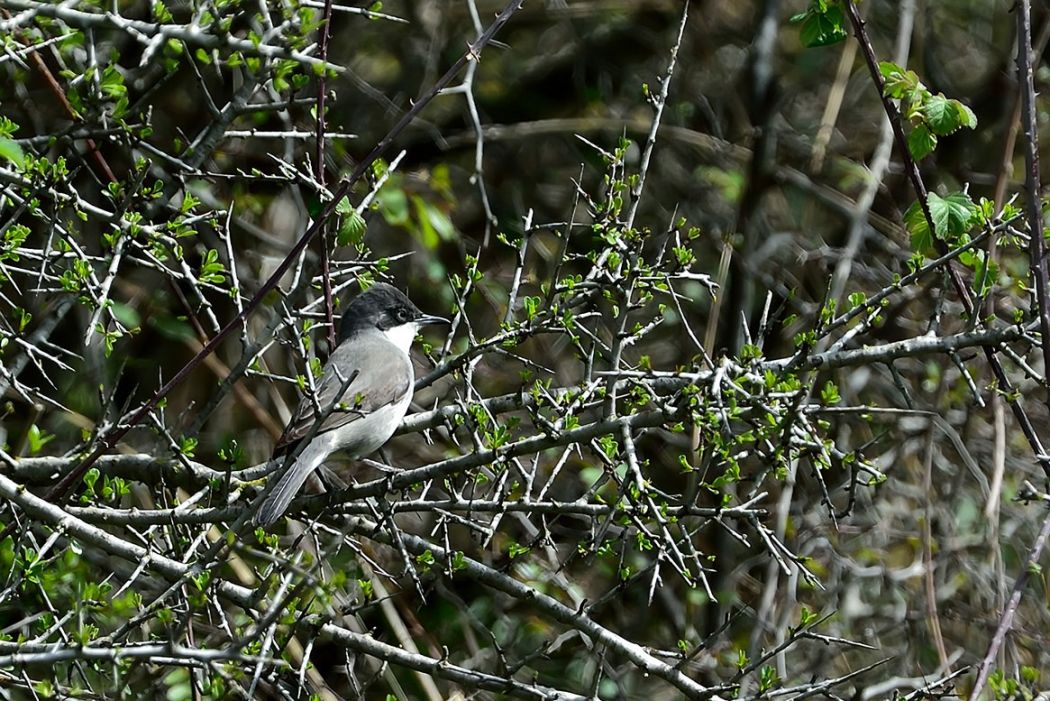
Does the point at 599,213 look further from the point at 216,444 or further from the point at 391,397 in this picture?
the point at 216,444

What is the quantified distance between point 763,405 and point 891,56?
5.28 meters

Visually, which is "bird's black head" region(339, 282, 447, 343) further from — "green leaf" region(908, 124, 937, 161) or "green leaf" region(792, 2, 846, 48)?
"green leaf" region(908, 124, 937, 161)

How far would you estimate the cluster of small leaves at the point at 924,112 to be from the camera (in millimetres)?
3826

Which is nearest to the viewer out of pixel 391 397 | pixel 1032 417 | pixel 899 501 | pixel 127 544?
pixel 127 544

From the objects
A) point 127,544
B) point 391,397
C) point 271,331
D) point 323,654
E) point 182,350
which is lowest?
point 323,654

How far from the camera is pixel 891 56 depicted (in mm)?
7832

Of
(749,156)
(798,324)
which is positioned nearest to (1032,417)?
(798,324)

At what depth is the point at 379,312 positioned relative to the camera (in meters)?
6.12

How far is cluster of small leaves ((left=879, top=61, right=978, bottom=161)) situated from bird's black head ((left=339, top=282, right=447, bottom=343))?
2.74m

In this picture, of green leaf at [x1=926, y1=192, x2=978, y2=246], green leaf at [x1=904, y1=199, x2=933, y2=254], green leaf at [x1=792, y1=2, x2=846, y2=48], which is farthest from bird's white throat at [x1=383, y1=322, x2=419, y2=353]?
green leaf at [x1=926, y1=192, x2=978, y2=246]

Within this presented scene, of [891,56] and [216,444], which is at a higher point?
[891,56]

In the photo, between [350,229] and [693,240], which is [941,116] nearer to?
[350,229]

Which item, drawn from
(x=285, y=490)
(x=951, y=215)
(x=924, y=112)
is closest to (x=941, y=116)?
(x=924, y=112)

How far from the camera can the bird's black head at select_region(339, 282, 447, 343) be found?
6016 millimetres
